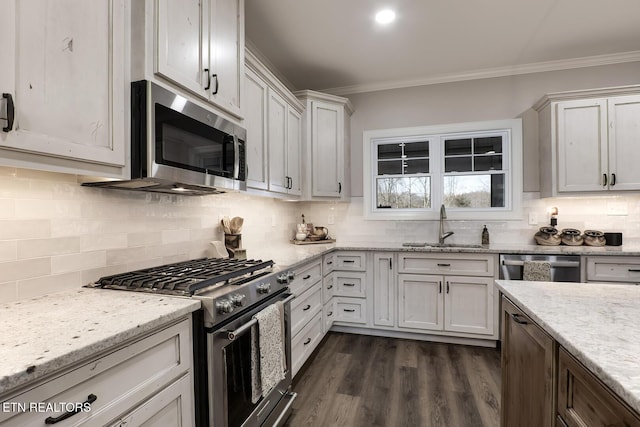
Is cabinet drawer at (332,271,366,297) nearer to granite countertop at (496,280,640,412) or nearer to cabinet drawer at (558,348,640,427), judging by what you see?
granite countertop at (496,280,640,412)

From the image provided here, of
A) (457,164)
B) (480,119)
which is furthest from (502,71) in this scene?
(457,164)

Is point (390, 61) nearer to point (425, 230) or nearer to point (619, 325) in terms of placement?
point (425, 230)

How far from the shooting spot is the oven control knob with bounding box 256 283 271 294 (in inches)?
61.7

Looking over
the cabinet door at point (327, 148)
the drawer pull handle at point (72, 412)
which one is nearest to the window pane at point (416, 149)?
the cabinet door at point (327, 148)

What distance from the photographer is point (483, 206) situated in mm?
3426

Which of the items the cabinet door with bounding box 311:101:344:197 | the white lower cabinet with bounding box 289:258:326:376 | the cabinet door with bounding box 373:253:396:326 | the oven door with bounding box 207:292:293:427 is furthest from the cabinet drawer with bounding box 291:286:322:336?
the cabinet door with bounding box 311:101:344:197

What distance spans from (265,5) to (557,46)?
2.64 m

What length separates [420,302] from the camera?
3.07 m

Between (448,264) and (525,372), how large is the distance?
1844 mm

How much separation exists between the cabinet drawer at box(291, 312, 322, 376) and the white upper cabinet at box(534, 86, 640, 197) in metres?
2.53

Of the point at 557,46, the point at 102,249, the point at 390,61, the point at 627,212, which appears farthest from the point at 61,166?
the point at 627,212

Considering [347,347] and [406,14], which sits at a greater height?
[406,14]

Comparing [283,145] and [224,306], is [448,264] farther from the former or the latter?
[224,306]

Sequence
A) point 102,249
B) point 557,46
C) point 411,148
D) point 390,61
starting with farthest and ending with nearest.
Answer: point 411,148, point 390,61, point 557,46, point 102,249
